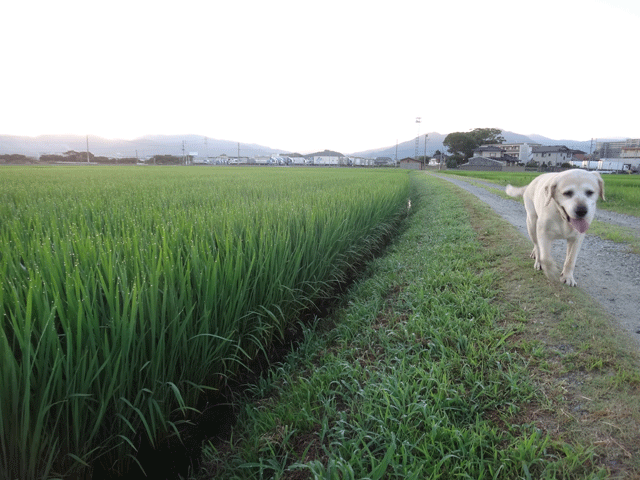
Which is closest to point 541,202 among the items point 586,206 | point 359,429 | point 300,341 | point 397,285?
point 586,206

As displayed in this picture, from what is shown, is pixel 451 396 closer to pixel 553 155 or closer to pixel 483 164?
pixel 483 164

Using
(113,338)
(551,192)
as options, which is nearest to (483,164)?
(551,192)

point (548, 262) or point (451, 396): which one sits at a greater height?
point (548, 262)

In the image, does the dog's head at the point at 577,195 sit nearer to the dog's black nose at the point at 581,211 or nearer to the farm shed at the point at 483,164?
the dog's black nose at the point at 581,211

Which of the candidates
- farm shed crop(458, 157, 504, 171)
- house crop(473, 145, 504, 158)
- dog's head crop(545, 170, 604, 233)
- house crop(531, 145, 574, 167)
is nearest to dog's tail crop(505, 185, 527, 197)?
dog's head crop(545, 170, 604, 233)

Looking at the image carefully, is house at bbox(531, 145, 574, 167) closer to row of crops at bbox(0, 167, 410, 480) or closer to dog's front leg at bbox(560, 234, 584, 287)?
dog's front leg at bbox(560, 234, 584, 287)

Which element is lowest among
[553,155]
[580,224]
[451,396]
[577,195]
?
[451,396]

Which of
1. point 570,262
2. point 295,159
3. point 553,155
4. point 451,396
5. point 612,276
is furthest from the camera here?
point 295,159

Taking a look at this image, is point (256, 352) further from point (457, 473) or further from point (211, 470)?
point (457, 473)

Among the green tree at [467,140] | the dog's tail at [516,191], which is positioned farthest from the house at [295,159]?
the dog's tail at [516,191]

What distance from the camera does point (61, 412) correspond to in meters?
1.25

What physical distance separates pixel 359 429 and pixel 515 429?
0.68 metres

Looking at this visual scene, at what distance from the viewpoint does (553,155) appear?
6862cm

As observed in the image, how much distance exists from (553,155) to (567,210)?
80.6m
